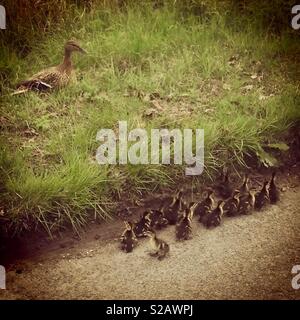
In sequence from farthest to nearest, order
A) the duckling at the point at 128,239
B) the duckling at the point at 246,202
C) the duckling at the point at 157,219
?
the duckling at the point at 246,202
the duckling at the point at 157,219
the duckling at the point at 128,239

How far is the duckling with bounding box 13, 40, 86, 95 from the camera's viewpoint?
17.4 ft

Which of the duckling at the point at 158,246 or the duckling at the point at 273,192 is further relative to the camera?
the duckling at the point at 273,192

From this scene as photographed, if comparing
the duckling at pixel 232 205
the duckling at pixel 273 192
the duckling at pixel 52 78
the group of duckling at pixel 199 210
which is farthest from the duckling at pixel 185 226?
the duckling at pixel 52 78

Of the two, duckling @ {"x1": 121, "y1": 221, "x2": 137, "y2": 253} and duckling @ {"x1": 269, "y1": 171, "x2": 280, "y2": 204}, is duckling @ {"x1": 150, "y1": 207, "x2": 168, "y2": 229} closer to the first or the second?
duckling @ {"x1": 121, "y1": 221, "x2": 137, "y2": 253}

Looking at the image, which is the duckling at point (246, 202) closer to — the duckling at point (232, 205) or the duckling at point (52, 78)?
the duckling at point (232, 205)

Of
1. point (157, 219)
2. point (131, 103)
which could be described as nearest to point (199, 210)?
point (157, 219)

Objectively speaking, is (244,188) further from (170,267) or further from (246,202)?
(170,267)

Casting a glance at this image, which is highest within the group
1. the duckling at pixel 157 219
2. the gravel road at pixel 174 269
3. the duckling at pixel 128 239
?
the duckling at pixel 157 219

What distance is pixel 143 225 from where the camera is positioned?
4.48m

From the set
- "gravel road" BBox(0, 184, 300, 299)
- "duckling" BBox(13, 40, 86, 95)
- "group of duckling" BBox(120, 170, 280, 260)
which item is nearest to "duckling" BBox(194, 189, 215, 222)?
"group of duckling" BBox(120, 170, 280, 260)

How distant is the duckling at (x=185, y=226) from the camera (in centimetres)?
448

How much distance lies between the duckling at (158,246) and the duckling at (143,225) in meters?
0.08

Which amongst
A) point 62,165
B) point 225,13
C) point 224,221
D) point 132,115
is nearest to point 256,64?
point 225,13

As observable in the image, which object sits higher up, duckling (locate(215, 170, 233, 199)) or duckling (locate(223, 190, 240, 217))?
duckling (locate(215, 170, 233, 199))
